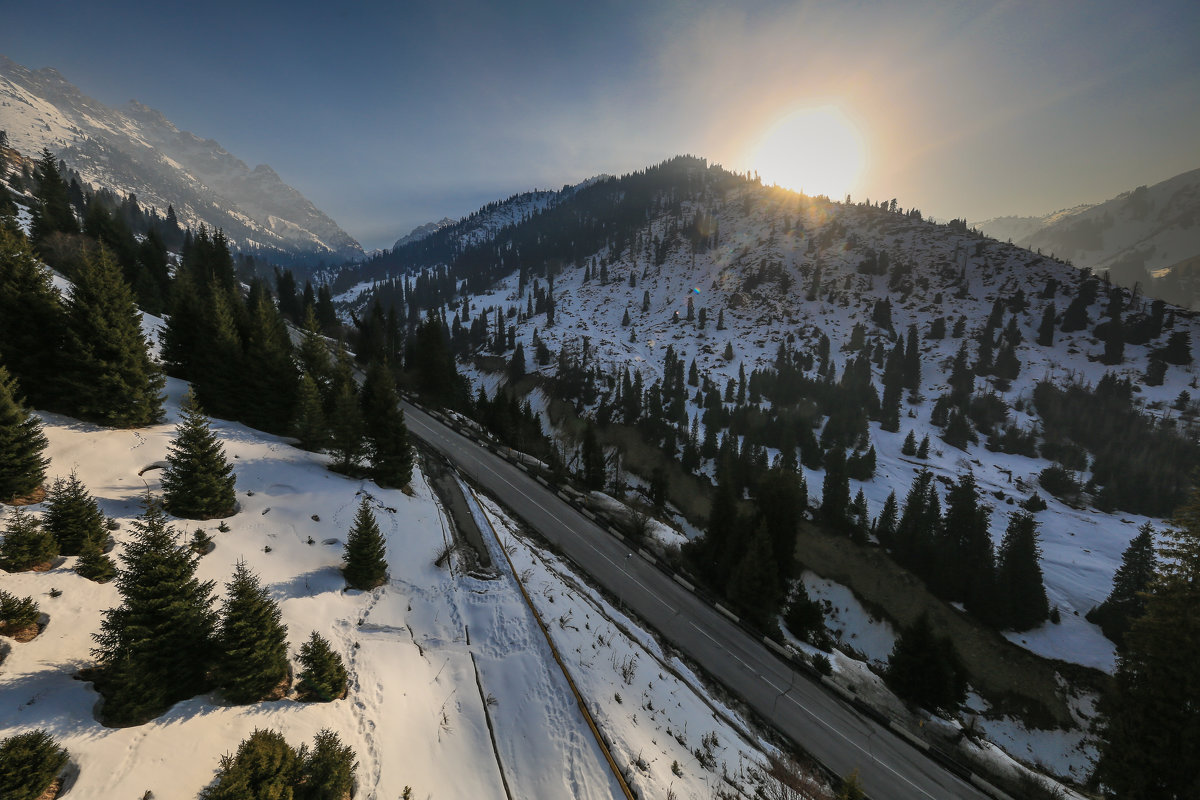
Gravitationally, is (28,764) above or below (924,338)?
below

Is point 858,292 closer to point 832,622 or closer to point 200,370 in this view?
point 832,622

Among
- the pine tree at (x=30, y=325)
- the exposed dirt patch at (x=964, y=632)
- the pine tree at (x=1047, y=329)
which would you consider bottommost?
the exposed dirt patch at (x=964, y=632)

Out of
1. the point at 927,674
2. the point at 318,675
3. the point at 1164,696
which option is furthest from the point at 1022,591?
the point at 318,675

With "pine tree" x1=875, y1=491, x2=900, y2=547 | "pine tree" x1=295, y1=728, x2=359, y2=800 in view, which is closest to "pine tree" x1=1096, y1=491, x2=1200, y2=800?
"pine tree" x1=295, y1=728, x2=359, y2=800

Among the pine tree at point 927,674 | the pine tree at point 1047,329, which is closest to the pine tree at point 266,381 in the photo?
the pine tree at point 927,674

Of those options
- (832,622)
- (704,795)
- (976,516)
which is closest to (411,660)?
(704,795)

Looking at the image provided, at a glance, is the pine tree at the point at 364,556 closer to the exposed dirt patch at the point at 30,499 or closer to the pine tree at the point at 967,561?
the exposed dirt patch at the point at 30,499

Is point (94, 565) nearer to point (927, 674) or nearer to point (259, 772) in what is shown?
point (259, 772)
